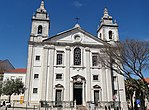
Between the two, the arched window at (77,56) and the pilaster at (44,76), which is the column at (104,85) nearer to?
the arched window at (77,56)

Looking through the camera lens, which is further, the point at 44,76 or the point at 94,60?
the point at 94,60

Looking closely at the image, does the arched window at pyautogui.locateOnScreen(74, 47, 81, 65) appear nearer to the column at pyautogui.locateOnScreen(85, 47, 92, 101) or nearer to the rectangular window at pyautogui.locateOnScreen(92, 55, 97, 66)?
the column at pyautogui.locateOnScreen(85, 47, 92, 101)

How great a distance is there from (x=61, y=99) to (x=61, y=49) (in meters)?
8.81

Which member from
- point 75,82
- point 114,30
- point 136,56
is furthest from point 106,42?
point 136,56

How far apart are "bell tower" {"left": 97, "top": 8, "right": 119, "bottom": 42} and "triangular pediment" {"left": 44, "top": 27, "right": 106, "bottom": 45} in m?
2.50

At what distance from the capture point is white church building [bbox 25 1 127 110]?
94.6 ft

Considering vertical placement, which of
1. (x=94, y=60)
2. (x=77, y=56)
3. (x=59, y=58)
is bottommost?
(x=94, y=60)

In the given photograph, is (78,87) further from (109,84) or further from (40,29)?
(40,29)

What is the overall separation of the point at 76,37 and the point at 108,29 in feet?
23.7

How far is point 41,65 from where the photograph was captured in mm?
30344

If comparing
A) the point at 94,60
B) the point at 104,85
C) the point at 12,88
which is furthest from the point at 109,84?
the point at 12,88

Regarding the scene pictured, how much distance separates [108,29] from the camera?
35688 millimetres

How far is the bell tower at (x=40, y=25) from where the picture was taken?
32.1m

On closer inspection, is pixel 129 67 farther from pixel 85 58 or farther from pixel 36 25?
pixel 36 25
